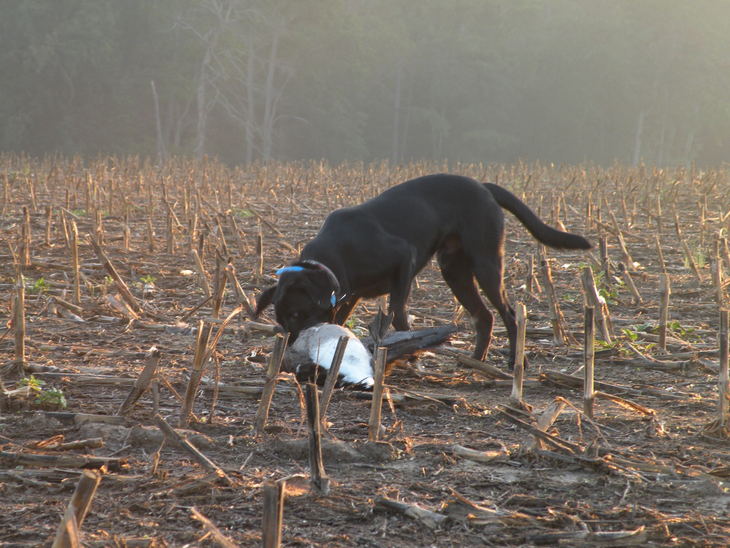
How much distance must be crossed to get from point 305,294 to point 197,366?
6.12 feet

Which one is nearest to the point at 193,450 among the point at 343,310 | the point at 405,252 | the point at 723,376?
the point at 723,376

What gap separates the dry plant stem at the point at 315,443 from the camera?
2.99 m

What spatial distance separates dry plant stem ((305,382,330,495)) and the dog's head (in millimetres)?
2544

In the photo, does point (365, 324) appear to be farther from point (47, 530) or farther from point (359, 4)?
point (359, 4)

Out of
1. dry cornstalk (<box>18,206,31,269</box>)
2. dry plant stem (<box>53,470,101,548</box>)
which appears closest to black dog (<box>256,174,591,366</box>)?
dry plant stem (<box>53,470,101,548</box>)

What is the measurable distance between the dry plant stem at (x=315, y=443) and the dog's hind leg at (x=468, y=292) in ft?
10.5

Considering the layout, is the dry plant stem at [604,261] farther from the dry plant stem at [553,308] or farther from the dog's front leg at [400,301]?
the dog's front leg at [400,301]

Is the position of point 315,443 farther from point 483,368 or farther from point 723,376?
point 483,368

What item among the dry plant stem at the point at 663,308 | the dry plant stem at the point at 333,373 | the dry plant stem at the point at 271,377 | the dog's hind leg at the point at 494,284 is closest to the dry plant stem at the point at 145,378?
the dry plant stem at the point at 271,377

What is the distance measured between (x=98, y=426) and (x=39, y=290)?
4260 millimetres

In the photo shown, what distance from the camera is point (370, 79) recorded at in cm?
6341

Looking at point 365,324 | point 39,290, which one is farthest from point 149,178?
point 365,324

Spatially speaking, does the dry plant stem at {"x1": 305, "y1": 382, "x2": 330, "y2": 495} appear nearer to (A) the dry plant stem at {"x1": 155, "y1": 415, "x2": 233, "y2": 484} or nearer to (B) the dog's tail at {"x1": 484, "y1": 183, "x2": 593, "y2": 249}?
(A) the dry plant stem at {"x1": 155, "y1": 415, "x2": 233, "y2": 484}

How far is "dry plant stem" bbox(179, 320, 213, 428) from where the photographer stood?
374 centimetres
